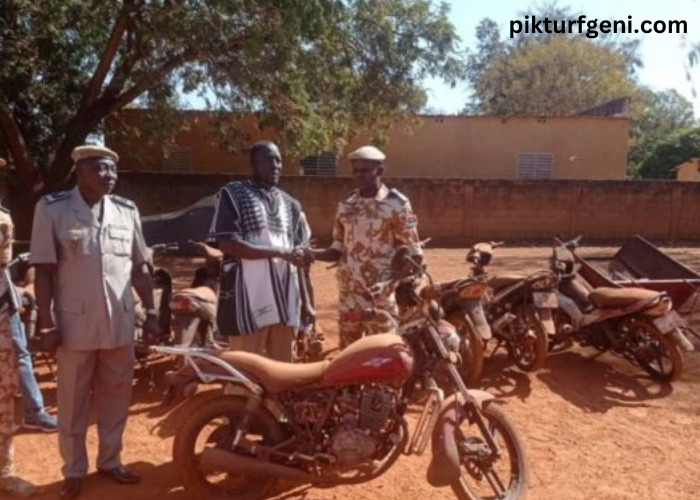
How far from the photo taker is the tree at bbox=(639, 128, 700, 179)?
29.9m

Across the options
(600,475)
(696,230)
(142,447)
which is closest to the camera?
(600,475)

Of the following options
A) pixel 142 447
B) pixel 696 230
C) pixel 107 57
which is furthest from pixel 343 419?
pixel 696 230

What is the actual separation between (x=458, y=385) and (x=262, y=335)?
114cm

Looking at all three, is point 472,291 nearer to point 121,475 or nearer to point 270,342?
point 270,342

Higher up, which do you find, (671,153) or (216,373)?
(671,153)

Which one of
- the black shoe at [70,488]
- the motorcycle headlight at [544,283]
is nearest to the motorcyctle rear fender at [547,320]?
the motorcycle headlight at [544,283]

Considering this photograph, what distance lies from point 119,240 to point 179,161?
1723 centimetres

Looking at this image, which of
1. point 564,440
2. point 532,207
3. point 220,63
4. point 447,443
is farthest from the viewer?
point 532,207

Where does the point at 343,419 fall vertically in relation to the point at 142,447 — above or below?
above

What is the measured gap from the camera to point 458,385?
333cm

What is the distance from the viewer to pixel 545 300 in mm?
5617

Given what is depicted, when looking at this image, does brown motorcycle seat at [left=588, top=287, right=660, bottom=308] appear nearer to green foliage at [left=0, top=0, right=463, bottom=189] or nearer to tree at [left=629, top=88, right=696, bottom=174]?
green foliage at [left=0, top=0, right=463, bottom=189]

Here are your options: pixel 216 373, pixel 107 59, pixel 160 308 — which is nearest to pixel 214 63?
pixel 107 59

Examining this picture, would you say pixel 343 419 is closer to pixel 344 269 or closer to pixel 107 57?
pixel 344 269
